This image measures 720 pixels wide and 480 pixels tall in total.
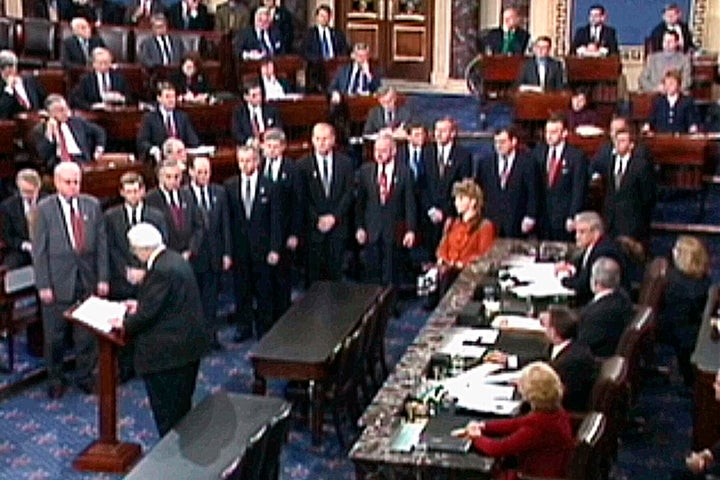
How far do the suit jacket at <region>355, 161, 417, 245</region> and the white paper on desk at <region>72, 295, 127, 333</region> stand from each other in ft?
11.1

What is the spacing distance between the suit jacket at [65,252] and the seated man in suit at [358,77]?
5.25 metres

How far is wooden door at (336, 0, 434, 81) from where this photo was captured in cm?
1892

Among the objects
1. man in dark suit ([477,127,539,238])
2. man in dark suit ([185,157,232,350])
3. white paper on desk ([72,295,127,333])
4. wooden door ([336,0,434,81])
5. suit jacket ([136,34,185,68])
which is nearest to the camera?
white paper on desk ([72,295,127,333])

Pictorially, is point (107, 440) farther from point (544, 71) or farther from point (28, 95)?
point (544, 71)

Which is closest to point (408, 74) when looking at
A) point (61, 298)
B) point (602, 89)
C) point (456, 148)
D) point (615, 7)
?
point (615, 7)

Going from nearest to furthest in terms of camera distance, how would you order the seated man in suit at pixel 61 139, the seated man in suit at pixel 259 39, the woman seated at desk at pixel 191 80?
the seated man in suit at pixel 61 139
the woman seated at desk at pixel 191 80
the seated man in suit at pixel 259 39

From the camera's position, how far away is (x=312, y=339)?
8.70 metres

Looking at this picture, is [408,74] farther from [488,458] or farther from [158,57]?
[488,458]

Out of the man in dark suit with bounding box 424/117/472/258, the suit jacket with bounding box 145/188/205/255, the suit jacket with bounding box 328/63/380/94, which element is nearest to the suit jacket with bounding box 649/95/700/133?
the man in dark suit with bounding box 424/117/472/258

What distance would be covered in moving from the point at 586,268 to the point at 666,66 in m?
6.31

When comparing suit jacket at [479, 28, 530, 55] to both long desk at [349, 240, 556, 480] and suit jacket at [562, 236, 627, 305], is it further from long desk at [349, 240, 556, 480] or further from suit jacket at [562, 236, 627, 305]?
long desk at [349, 240, 556, 480]

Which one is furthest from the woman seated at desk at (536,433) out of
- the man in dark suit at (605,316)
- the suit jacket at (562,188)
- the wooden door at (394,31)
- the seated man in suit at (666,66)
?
the wooden door at (394,31)

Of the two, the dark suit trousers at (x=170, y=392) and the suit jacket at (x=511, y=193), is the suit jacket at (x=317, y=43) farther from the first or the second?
the dark suit trousers at (x=170, y=392)

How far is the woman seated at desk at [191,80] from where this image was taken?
1411 centimetres
